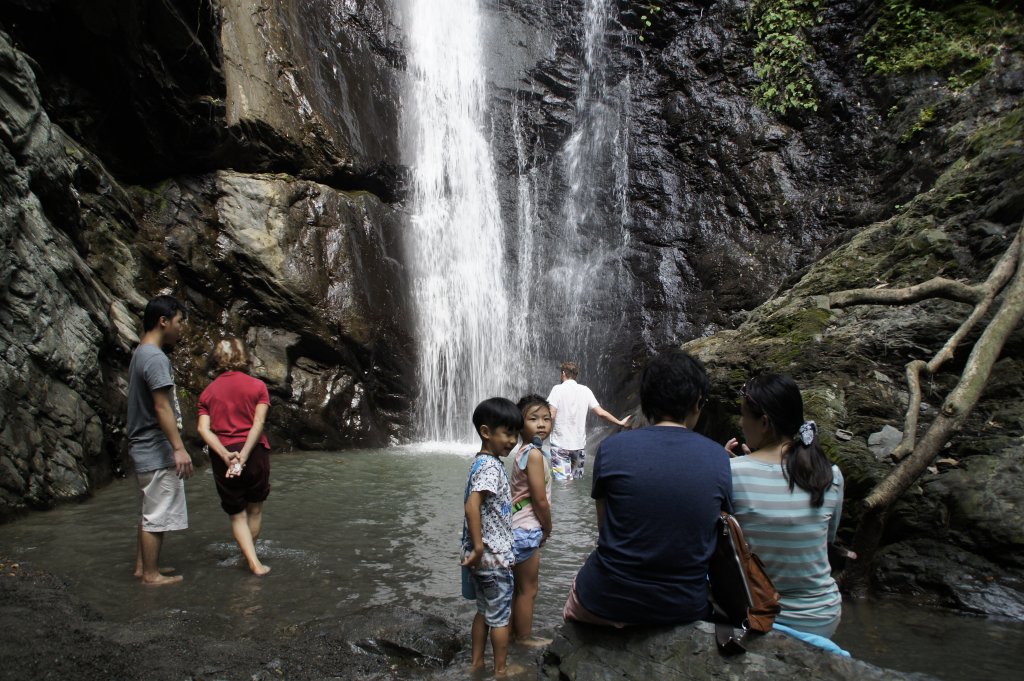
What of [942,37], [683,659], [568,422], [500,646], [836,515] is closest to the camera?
[683,659]

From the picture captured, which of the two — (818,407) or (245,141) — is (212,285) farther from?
(818,407)

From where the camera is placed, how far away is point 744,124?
1470cm

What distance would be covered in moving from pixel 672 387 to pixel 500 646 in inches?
67.9

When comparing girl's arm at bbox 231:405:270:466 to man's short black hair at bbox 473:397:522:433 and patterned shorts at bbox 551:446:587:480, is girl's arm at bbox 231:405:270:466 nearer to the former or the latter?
man's short black hair at bbox 473:397:522:433

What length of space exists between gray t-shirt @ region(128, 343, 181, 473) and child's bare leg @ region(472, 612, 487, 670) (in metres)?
2.47

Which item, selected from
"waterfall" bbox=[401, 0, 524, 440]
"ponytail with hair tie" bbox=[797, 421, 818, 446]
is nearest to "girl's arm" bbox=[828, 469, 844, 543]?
"ponytail with hair tie" bbox=[797, 421, 818, 446]

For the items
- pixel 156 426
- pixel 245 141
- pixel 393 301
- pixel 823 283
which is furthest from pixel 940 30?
pixel 156 426

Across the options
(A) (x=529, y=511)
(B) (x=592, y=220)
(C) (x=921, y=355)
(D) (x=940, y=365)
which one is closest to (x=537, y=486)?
(A) (x=529, y=511)

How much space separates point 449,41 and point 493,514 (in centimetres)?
1568

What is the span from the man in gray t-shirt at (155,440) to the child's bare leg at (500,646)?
236cm

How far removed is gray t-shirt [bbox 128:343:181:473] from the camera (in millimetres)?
Answer: 4387

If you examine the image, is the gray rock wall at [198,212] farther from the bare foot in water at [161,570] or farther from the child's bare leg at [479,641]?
the child's bare leg at [479,641]

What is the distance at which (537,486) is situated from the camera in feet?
11.8

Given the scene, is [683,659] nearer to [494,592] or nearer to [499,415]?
[494,592]
